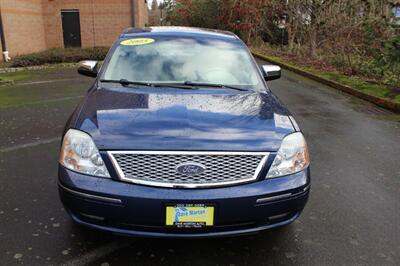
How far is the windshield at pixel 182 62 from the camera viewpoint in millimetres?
3893

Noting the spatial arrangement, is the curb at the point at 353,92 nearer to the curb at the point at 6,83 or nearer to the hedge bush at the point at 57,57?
the hedge bush at the point at 57,57

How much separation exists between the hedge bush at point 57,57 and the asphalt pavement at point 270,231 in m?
9.72

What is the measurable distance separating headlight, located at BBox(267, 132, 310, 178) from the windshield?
3.55 ft

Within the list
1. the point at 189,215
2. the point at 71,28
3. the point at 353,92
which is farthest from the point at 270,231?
the point at 71,28

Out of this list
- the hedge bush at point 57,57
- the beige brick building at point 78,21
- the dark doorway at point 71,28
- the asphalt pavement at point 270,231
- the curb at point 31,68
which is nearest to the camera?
the asphalt pavement at point 270,231

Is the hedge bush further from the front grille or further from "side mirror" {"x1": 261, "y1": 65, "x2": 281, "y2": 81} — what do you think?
the front grille

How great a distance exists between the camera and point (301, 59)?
55.5 ft

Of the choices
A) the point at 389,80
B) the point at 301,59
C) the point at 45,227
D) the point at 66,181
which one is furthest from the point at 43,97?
the point at 301,59

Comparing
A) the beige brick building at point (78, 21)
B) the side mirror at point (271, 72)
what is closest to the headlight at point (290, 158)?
the side mirror at point (271, 72)

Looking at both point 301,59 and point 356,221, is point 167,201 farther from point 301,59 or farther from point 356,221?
point 301,59

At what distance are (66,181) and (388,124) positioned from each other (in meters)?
6.05

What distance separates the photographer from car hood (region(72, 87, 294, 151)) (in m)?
2.66

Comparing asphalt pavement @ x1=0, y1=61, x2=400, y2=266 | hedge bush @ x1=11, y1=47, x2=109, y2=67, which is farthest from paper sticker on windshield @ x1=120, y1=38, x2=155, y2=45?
hedge bush @ x1=11, y1=47, x2=109, y2=67

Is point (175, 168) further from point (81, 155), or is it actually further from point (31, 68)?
point (31, 68)
